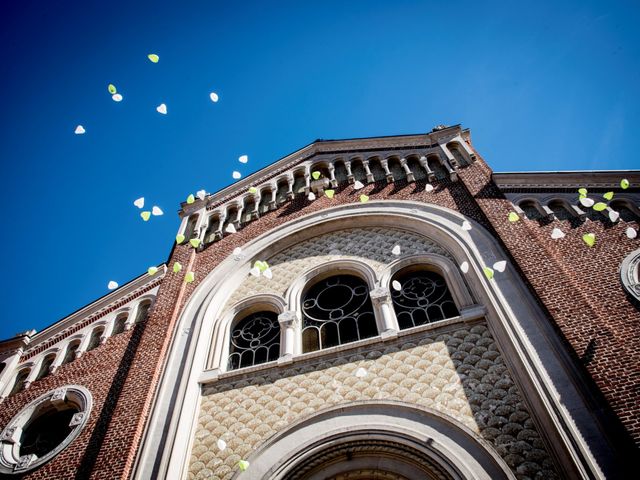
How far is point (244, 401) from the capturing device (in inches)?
321

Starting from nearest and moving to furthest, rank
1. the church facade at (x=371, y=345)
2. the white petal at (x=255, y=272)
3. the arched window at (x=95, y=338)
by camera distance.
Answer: the church facade at (x=371, y=345) → the arched window at (x=95, y=338) → the white petal at (x=255, y=272)

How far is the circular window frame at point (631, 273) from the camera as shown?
722 centimetres

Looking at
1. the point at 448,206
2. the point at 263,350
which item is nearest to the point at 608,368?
the point at 448,206

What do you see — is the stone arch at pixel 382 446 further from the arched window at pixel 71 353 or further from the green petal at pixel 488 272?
the arched window at pixel 71 353

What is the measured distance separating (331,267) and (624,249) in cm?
619

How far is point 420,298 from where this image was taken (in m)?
9.34

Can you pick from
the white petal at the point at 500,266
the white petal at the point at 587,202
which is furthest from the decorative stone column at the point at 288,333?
the white petal at the point at 587,202

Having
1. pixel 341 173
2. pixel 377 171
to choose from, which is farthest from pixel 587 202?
pixel 341 173

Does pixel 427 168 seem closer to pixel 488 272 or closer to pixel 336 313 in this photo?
pixel 488 272

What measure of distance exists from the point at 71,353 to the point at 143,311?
198 cm

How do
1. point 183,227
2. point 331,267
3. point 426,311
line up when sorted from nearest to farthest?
1. point 426,311
2. point 331,267
3. point 183,227

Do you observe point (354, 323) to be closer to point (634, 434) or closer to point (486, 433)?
point (486, 433)

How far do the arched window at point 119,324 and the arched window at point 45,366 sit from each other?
5.61 feet

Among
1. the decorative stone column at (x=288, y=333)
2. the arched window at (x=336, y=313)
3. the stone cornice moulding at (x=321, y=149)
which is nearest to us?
the decorative stone column at (x=288, y=333)
